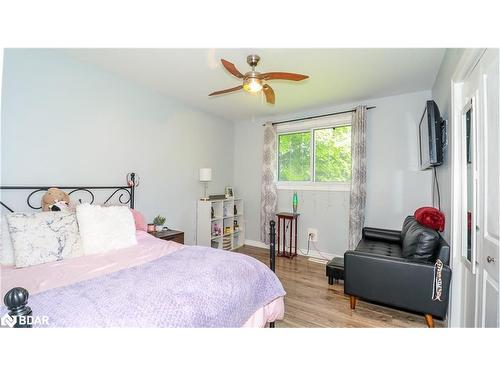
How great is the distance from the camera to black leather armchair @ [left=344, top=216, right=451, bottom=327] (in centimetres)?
170

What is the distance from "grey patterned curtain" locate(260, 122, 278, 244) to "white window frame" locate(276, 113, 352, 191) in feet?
0.48

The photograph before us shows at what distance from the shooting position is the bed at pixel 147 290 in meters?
0.89

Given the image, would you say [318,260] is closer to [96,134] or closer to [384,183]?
[384,183]

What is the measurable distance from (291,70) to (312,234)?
2590 millimetres

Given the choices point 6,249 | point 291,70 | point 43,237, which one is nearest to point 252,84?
point 291,70

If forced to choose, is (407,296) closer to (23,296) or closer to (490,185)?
(490,185)

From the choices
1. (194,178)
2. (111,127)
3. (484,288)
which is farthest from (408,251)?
(111,127)

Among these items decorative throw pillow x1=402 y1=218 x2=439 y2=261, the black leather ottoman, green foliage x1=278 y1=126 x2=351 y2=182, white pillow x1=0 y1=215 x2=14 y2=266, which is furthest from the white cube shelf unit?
decorative throw pillow x1=402 y1=218 x2=439 y2=261

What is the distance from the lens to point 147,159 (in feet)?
9.69

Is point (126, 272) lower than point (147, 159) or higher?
lower

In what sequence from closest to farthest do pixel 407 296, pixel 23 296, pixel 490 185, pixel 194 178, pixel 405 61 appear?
pixel 23 296 → pixel 490 185 → pixel 407 296 → pixel 405 61 → pixel 194 178

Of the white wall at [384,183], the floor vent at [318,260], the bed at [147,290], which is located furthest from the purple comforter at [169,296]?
the white wall at [384,183]
